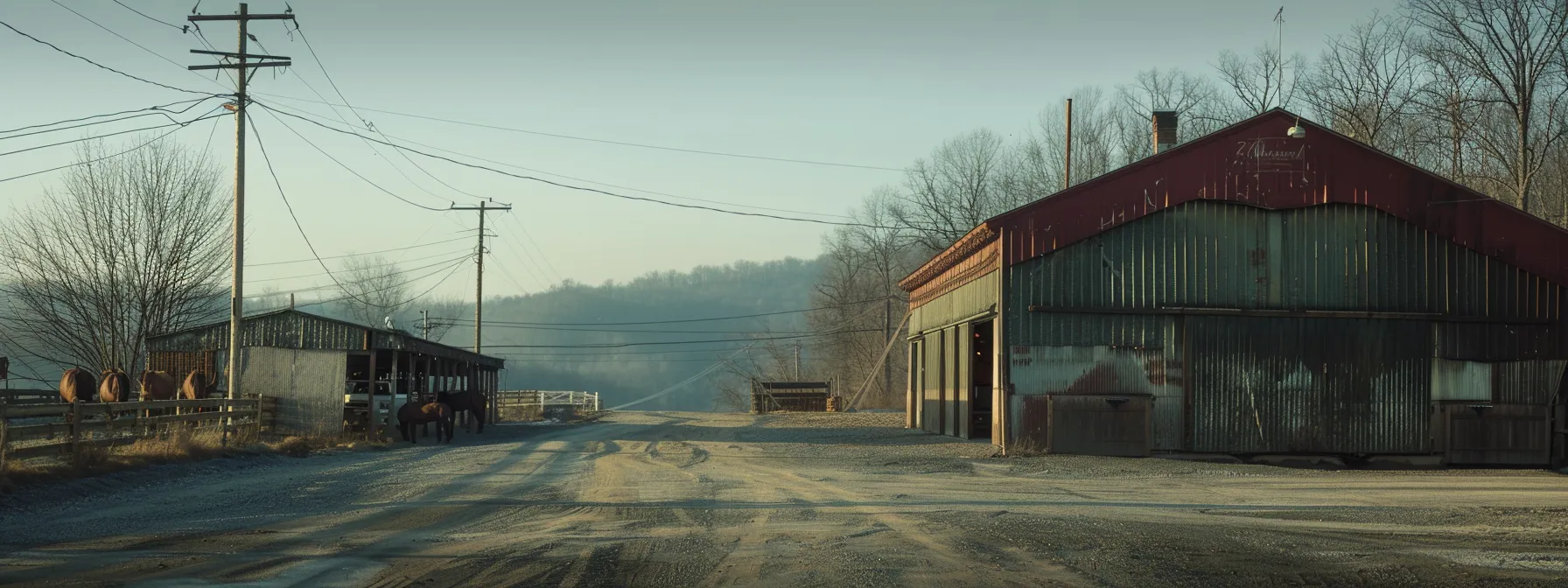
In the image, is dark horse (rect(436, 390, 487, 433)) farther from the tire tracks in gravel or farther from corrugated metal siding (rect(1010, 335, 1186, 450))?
corrugated metal siding (rect(1010, 335, 1186, 450))

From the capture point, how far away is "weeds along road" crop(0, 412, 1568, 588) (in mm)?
8891

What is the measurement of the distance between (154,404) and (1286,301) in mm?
22031

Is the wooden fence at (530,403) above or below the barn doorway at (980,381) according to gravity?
below

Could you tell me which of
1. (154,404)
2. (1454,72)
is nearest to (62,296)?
(154,404)

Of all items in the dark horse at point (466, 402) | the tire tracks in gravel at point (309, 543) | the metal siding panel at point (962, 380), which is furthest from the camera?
the dark horse at point (466, 402)

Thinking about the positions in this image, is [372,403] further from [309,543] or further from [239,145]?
[309,543]

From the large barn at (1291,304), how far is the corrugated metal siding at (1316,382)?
35 millimetres

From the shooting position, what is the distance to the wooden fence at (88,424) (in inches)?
622

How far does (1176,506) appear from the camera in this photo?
1394 centimetres

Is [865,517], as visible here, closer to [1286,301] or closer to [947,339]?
[1286,301]

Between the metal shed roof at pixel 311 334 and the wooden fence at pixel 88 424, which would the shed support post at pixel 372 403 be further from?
the wooden fence at pixel 88 424

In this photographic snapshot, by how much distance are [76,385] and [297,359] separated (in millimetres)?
8063

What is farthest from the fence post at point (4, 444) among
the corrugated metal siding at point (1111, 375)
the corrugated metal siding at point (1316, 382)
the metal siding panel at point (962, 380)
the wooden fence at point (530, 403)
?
the wooden fence at point (530, 403)

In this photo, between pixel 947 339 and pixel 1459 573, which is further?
pixel 947 339
